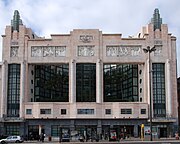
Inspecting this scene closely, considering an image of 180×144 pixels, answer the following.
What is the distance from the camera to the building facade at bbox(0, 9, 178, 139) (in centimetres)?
8694

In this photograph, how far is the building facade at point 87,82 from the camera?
8694 centimetres

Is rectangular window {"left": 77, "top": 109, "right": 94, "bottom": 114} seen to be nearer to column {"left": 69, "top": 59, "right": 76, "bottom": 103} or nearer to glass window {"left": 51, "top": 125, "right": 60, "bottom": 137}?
column {"left": 69, "top": 59, "right": 76, "bottom": 103}

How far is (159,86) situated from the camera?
88688 mm

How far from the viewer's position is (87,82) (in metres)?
92.8

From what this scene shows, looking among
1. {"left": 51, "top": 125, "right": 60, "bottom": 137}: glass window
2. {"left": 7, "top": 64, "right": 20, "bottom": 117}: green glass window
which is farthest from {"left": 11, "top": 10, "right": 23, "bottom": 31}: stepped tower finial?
{"left": 51, "top": 125, "right": 60, "bottom": 137}: glass window

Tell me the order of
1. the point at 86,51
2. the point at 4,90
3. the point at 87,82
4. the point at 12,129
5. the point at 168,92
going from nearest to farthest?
1. the point at 168,92
2. the point at 12,129
3. the point at 4,90
4. the point at 86,51
5. the point at 87,82

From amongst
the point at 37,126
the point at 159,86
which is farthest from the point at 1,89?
the point at 159,86

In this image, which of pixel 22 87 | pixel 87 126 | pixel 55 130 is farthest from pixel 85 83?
pixel 22 87

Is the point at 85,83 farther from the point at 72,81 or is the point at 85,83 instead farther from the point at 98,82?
the point at 98,82

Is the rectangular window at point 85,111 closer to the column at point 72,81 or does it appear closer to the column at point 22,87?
the column at point 72,81

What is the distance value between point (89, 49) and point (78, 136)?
26.2 metres

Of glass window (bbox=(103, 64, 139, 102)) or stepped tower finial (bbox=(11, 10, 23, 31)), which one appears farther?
glass window (bbox=(103, 64, 139, 102))

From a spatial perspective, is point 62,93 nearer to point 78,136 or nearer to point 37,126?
point 37,126

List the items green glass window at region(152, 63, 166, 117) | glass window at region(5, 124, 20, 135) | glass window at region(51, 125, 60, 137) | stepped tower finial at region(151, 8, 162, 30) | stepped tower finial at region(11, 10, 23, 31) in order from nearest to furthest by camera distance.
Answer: glass window at region(51, 125, 60, 137) → green glass window at region(152, 63, 166, 117) → glass window at region(5, 124, 20, 135) → stepped tower finial at region(151, 8, 162, 30) → stepped tower finial at region(11, 10, 23, 31)
